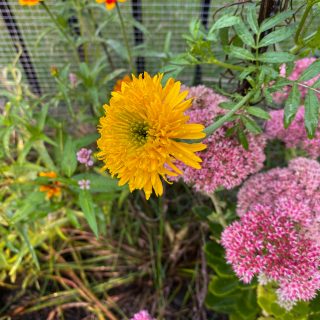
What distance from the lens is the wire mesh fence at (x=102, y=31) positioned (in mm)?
1688

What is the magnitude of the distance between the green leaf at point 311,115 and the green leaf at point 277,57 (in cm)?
10

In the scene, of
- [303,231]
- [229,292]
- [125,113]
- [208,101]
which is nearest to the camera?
[125,113]

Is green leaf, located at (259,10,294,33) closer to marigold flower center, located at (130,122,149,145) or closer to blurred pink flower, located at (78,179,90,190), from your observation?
marigold flower center, located at (130,122,149,145)

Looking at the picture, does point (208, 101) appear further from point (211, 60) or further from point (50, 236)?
point (50, 236)

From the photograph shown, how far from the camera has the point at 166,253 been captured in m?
1.54

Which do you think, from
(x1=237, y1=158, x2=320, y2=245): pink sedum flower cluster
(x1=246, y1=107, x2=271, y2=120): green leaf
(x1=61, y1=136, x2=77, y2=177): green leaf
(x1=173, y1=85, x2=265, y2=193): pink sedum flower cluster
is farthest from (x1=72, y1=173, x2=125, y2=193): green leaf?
(x1=246, y1=107, x2=271, y2=120): green leaf

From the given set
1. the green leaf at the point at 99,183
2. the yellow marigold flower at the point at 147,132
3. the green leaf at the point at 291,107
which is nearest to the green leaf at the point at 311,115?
the green leaf at the point at 291,107

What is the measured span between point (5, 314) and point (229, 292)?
835 mm

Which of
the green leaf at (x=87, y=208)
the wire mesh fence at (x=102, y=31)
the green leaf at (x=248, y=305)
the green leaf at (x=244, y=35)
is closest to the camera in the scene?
the green leaf at (x=244, y=35)

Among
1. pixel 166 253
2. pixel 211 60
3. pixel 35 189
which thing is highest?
pixel 211 60

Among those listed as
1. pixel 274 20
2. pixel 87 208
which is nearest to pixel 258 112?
pixel 274 20

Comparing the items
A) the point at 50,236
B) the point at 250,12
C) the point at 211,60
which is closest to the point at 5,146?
the point at 50,236

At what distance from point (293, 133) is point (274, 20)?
1.33 ft

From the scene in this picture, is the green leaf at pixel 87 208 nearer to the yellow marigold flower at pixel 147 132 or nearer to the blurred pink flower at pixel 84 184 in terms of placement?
the blurred pink flower at pixel 84 184
